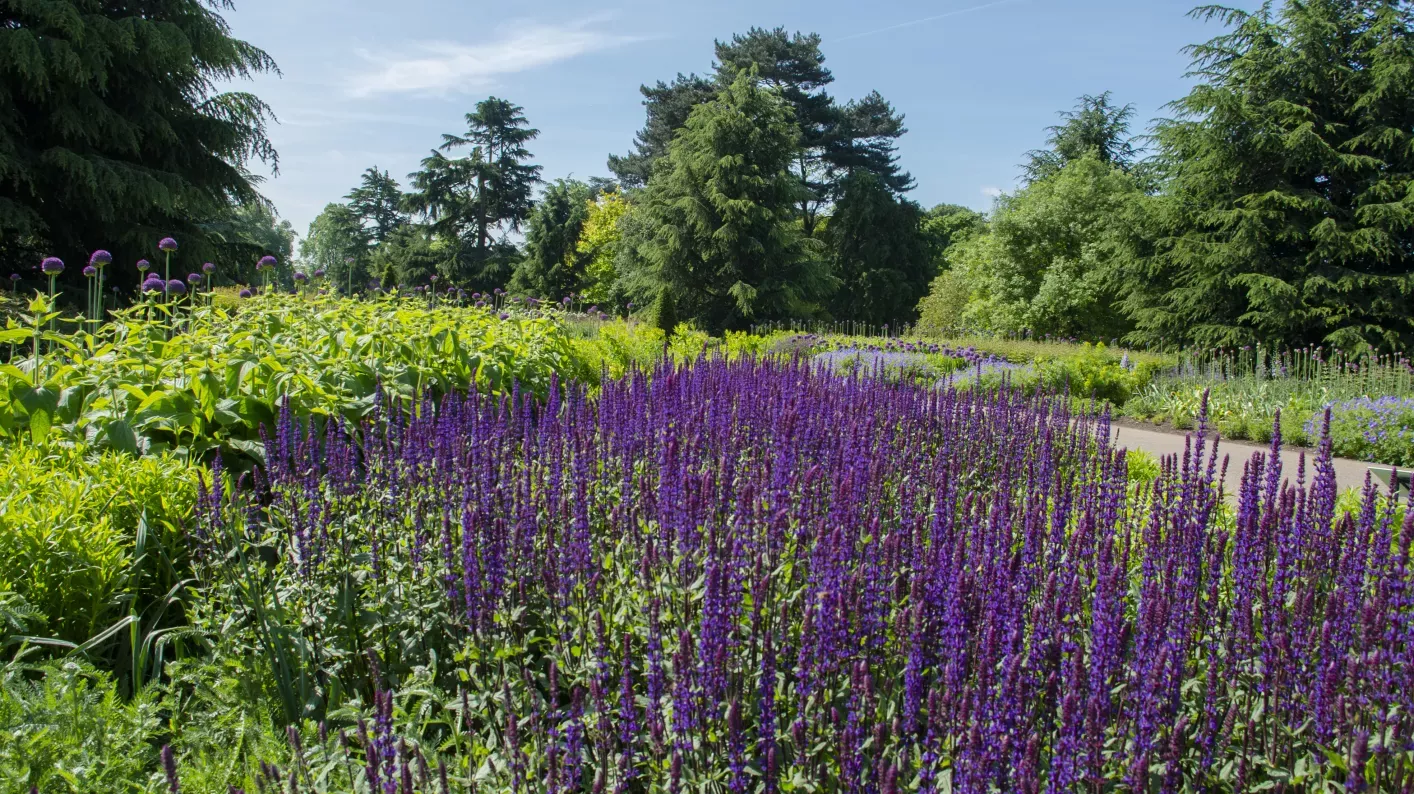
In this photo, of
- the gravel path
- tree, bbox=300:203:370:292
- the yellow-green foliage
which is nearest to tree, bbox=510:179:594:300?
tree, bbox=300:203:370:292

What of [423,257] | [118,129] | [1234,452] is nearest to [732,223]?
[118,129]

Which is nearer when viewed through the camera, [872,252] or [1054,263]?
[1054,263]

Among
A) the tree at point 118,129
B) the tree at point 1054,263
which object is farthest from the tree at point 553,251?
the tree at point 118,129

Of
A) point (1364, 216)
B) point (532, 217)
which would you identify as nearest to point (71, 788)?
point (1364, 216)

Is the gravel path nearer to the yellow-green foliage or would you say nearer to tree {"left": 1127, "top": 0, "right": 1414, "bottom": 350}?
the yellow-green foliage

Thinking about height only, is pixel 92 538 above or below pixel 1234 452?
above

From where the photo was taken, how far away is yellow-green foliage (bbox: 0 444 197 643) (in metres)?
3.03

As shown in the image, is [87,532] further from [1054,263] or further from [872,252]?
[872,252]

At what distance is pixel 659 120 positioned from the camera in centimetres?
3944

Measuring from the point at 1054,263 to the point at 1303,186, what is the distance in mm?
9893

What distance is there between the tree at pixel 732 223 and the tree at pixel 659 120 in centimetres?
731

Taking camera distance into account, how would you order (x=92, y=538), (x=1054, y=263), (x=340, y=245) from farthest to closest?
(x=340, y=245) < (x=1054, y=263) < (x=92, y=538)

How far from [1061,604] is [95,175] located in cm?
1814

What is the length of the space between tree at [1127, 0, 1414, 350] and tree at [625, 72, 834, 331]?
40.9 feet
